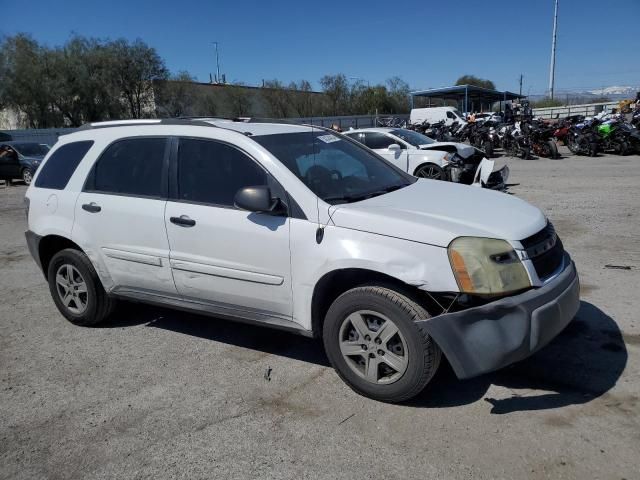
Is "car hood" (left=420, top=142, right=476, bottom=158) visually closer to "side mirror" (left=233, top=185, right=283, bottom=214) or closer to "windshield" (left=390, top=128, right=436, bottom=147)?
"windshield" (left=390, top=128, right=436, bottom=147)

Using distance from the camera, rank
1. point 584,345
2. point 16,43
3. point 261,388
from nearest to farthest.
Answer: point 261,388 < point 584,345 < point 16,43

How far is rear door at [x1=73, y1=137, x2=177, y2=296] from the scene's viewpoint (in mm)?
4012

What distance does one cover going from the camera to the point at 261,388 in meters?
3.55

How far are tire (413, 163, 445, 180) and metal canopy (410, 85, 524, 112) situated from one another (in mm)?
36952

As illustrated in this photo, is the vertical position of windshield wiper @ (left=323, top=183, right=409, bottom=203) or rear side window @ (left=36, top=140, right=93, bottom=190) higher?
rear side window @ (left=36, top=140, right=93, bottom=190)

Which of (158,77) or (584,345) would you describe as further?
(158,77)

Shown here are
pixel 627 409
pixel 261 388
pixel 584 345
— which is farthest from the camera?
pixel 584 345

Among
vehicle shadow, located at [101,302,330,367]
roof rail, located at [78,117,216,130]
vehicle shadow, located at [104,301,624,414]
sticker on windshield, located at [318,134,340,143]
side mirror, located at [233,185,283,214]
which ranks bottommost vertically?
vehicle shadow, located at [101,302,330,367]

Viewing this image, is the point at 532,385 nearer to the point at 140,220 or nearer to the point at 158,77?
the point at 140,220

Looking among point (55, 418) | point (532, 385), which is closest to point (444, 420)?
point (532, 385)

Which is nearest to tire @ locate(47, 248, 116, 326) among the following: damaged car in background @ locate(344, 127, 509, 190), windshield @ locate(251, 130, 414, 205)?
windshield @ locate(251, 130, 414, 205)

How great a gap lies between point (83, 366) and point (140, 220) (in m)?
1.20

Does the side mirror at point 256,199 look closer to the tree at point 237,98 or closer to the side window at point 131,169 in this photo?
the side window at point 131,169

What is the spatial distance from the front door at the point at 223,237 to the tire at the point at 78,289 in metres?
1.04
